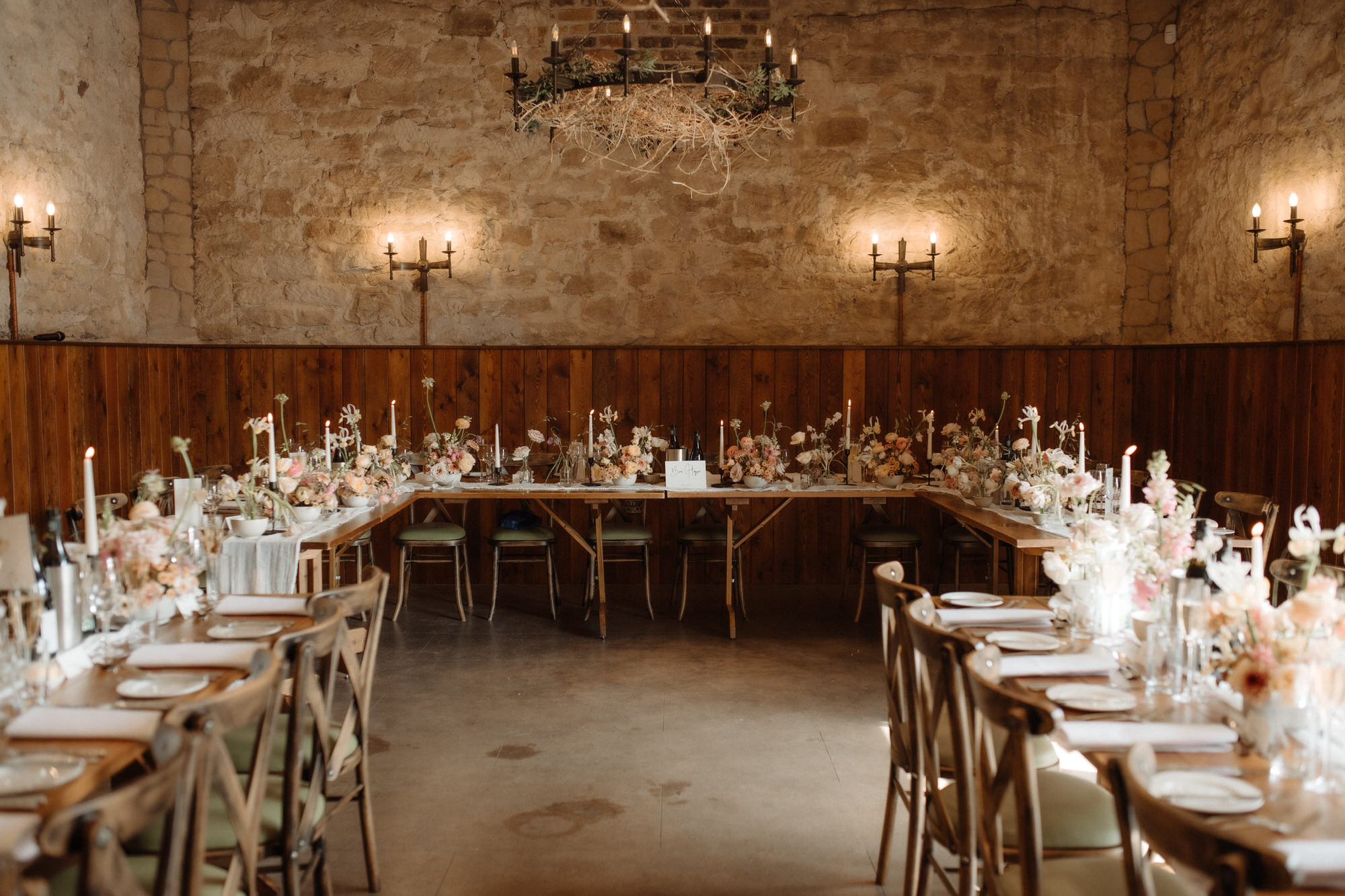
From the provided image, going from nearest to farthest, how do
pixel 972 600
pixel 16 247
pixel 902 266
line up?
pixel 972 600 → pixel 16 247 → pixel 902 266

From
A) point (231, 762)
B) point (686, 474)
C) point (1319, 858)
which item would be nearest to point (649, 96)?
point (686, 474)

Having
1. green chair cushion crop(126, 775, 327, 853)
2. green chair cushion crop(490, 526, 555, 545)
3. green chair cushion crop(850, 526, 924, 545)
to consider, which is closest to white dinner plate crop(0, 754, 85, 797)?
green chair cushion crop(126, 775, 327, 853)

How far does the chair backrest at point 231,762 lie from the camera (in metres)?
1.81

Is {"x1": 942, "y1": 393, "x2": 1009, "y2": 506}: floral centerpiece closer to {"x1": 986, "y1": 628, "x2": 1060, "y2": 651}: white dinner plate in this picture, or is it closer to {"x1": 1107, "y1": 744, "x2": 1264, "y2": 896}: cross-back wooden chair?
{"x1": 986, "y1": 628, "x2": 1060, "y2": 651}: white dinner plate

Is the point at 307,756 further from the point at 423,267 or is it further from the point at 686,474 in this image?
the point at 423,267

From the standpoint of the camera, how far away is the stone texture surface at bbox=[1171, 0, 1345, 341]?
5.88 m

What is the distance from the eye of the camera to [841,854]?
131 inches

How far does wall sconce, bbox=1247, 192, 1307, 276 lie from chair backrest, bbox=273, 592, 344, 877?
5741 millimetres

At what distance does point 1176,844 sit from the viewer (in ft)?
4.74

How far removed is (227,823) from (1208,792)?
6.56 feet

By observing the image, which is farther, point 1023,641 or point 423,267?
point 423,267

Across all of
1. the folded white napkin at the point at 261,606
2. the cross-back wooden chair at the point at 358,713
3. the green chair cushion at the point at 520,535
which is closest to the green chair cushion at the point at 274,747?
the cross-back wooden chair at the point at 358,713

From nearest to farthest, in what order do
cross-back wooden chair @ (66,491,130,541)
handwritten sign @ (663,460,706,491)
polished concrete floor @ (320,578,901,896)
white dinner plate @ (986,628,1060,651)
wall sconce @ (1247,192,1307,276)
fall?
white dinner plate @ (986,628,1060,651) < polished concrete floor @ (320,578,901,896) < cross-back wooden chair @ (66,491,130,541) < wall sconce @ (1247,192,1307,276) < handwritten sign @ (663,460,706,491)

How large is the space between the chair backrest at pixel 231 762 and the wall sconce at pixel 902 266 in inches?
243
